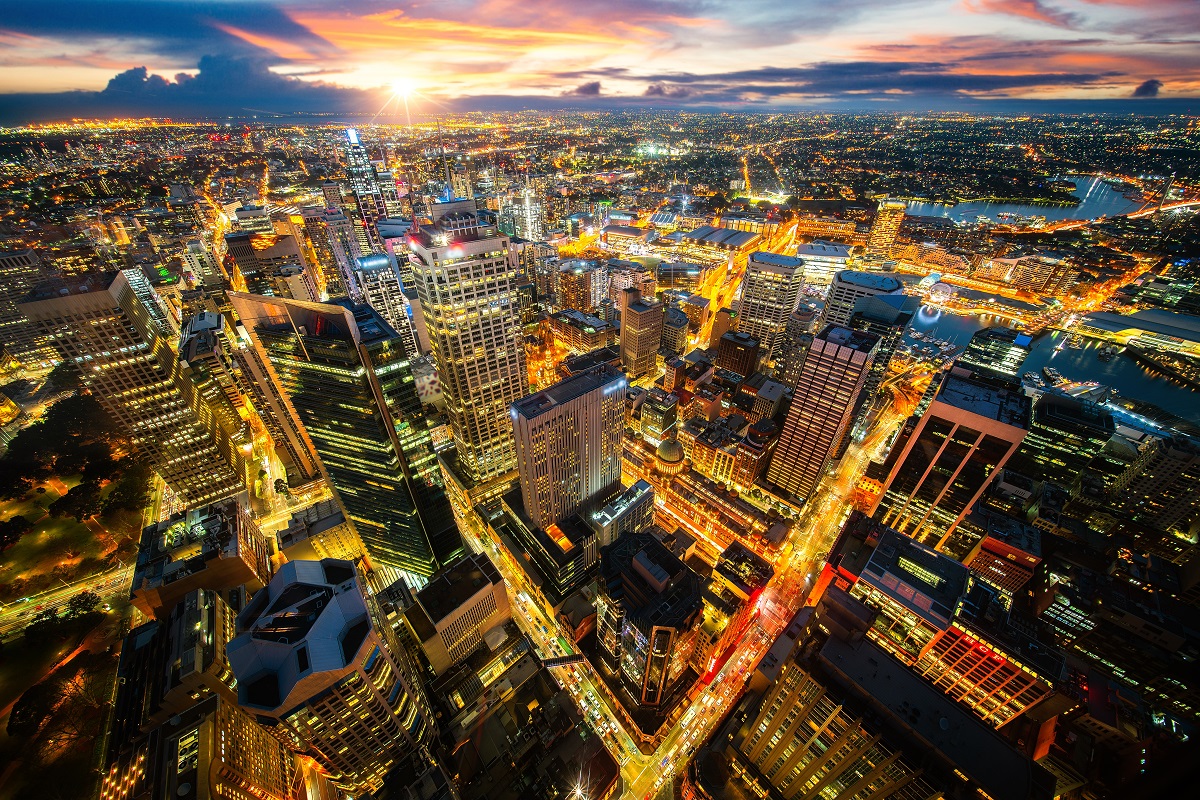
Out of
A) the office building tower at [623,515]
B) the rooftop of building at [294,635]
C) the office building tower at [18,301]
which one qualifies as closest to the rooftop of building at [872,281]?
the office building tower at [623,515]

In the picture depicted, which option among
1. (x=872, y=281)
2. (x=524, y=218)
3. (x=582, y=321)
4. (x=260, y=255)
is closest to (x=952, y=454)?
(x=872, y=281)

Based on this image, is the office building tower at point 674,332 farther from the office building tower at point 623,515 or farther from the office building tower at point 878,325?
the office building tower at point 623,515

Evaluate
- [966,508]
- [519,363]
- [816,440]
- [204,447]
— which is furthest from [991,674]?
[204,447]

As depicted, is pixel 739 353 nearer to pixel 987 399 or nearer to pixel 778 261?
pixel 778 261

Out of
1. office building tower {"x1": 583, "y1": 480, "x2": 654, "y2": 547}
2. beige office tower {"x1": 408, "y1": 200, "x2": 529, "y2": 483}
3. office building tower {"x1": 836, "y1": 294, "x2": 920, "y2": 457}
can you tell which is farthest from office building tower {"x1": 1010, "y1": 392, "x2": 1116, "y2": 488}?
beige office tower {"x1": 408, "y1": 200, "x2": 529, "y2": 483}

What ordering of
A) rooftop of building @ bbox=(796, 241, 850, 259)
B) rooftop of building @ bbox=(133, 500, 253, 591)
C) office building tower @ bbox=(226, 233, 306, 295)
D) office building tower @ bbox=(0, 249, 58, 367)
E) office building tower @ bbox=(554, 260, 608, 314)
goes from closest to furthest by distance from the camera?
rooftop of building @ bbox=(133, 500, 253, 591) < office building tower @ bbox=(0, 249, 58, 367) < office building tower @ bbox=(226, 233, 306, 295) < office building tower @ bbox=(554, 260, 608, 314) < rooftop of building @ bbox=(796, 241, 850, 259)

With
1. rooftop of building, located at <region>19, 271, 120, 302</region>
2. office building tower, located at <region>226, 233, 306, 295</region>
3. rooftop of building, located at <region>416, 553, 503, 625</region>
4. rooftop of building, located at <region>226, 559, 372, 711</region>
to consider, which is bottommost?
rooftop of building, located at <region>416, 553, 503, 625</region>

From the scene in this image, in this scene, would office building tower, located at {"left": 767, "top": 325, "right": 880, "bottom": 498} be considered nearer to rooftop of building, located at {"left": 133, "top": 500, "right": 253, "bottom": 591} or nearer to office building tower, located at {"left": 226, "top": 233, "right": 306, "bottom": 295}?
rooftop of building, located at {"left": 133, "top": 500, "right": 253, "bottom": 591}
